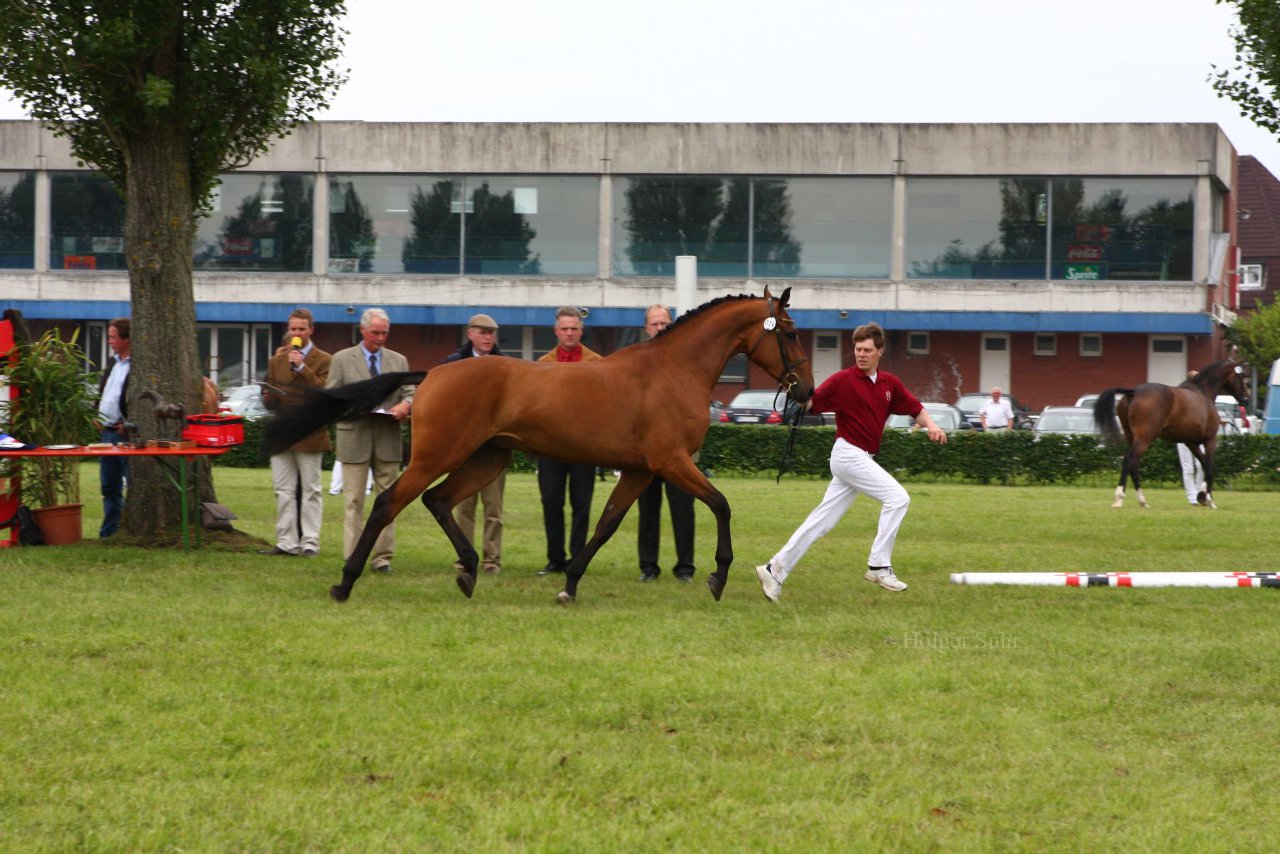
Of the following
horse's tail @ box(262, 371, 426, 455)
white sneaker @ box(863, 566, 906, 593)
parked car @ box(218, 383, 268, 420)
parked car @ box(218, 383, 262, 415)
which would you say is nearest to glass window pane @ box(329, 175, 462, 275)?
parked car @ box(218, 383, 268, 420)

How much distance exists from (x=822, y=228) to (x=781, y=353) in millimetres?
32466

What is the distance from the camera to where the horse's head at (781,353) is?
9734 millimetres

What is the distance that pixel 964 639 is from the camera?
8016mm

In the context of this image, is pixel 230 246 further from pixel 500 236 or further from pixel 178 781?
pixel 178 781

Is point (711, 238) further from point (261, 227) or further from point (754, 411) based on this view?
point (261, 227)

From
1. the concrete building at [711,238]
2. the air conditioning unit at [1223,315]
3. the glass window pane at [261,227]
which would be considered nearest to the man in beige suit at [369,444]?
the concrete building at [711,238]

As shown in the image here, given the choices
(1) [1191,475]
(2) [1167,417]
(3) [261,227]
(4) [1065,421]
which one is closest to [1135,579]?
(2) [1167,417]

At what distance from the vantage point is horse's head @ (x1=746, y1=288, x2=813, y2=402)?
383 inches

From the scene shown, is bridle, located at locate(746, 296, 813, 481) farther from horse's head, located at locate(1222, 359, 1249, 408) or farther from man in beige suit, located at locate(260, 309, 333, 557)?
horse's head, located at locate(1222, 359, 1249, 408)

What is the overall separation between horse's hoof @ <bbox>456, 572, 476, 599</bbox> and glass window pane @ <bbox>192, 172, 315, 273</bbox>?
34.9m

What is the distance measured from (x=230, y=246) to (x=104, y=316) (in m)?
4.20

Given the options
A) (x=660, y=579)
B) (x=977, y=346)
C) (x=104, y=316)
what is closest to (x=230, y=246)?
(x=104, y=316)

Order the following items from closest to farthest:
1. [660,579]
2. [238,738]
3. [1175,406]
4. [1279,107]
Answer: [238,738] → [660,579] → [1279,107] → [1175,406]

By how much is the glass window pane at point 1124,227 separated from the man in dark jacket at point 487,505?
108 ft
